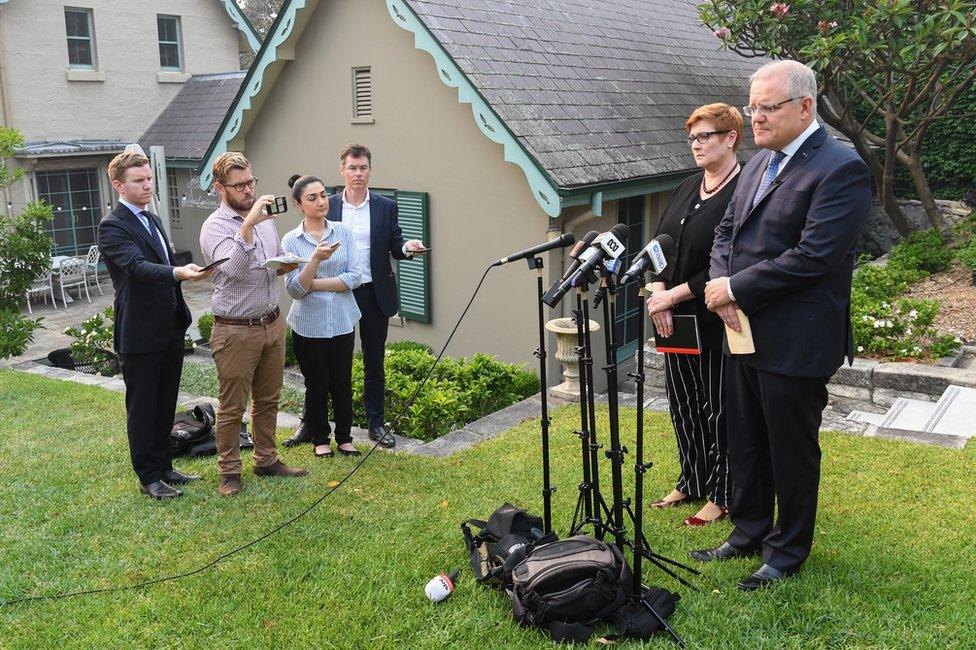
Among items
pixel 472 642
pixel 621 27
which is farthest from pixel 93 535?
pixel 621 27

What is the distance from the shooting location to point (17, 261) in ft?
31.3

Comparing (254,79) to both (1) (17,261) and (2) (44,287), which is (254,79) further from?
(2) (44,287)

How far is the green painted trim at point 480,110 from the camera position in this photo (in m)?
8.16

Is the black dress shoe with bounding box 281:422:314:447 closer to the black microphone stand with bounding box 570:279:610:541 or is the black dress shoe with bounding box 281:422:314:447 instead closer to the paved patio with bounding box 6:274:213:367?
the black microphone stand with bounding box 570:279:610:541

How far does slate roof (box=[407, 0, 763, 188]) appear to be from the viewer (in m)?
8.70

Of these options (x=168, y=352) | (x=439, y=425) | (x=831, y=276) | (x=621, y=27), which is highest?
(x=621, y=27)

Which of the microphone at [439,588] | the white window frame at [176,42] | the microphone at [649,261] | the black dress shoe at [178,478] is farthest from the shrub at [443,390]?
the white window frame at [176,42]

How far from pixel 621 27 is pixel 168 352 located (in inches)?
408

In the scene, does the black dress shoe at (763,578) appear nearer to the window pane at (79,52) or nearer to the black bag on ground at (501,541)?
the black bag on ground at (501,541)

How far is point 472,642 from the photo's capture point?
3.30 m

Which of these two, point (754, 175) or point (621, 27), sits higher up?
point (621, 27)

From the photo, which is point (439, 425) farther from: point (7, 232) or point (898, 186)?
point (898, 186)

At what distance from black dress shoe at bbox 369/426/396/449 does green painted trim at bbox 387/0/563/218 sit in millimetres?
3042

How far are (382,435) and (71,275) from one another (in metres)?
12.5
